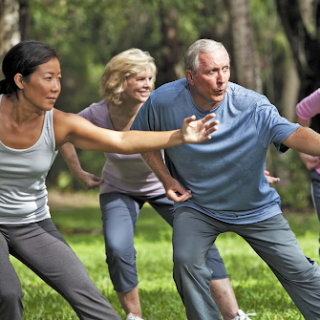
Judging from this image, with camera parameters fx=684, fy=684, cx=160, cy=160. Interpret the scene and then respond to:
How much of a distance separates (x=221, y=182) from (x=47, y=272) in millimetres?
1318

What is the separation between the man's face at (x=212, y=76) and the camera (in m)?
4.52

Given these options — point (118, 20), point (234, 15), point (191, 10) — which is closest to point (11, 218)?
point (234, 15)

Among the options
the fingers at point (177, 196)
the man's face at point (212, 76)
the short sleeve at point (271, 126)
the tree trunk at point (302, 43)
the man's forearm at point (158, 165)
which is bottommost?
the fingers at point (177, 196)

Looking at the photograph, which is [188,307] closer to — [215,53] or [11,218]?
[11,218]

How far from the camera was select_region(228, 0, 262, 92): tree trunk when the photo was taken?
47.7 ft

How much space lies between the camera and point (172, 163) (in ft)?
16.2

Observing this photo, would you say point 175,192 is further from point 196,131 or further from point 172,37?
point 172,37

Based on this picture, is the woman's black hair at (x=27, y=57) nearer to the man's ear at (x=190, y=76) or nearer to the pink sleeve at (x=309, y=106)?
the man's ear at (x=190, y=76)

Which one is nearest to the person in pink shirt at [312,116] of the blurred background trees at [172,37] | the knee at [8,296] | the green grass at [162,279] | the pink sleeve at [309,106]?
the pink sleeve at [309,106]

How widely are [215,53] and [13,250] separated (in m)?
1.86

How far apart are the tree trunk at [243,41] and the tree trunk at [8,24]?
15.8 ft

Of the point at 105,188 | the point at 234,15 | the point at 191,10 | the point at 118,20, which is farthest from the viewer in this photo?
the point at 118,20

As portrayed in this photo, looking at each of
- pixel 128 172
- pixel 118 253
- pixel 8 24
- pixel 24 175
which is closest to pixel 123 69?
pixel 128 172

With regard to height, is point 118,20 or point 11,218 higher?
point 118,20
